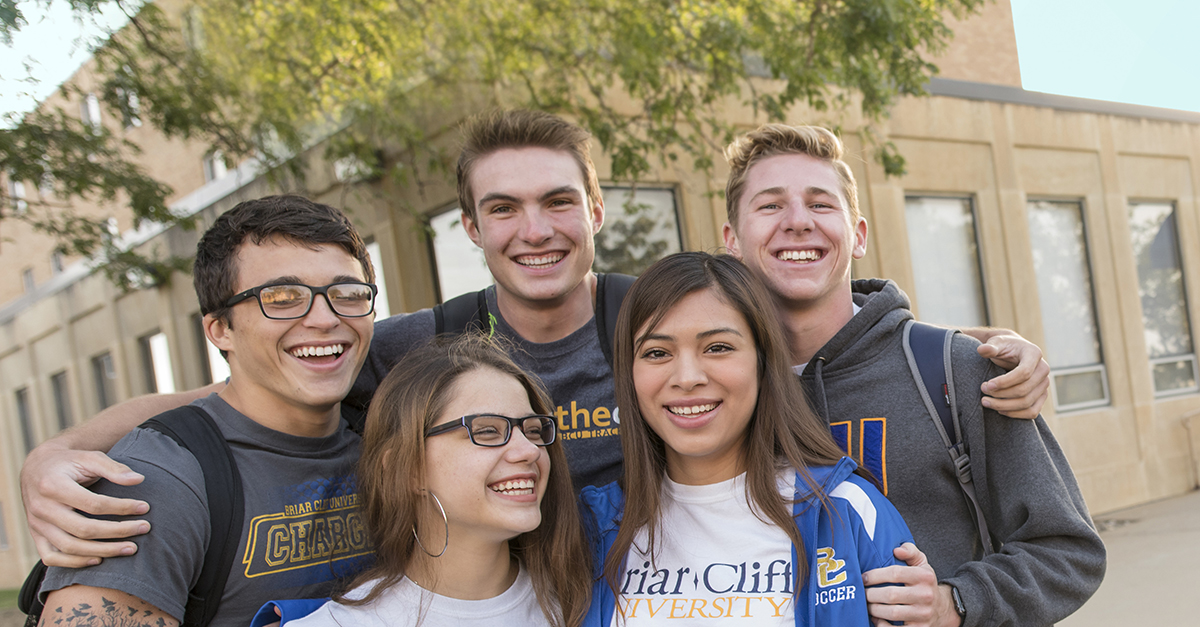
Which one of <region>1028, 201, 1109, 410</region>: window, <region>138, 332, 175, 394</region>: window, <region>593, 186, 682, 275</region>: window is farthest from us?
<region>138, 332, 175, 394</region>: window

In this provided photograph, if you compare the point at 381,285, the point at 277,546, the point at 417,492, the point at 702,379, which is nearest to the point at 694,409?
the point at 702,379

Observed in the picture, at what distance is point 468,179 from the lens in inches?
135

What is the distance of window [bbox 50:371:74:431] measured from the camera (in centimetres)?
1909

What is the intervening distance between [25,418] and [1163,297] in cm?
2470

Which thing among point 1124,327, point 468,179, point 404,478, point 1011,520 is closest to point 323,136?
point 468,179

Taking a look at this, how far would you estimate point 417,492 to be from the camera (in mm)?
2420

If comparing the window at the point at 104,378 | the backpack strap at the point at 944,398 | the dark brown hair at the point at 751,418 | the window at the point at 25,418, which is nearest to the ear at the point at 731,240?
the dark brown hair at the point at 751,418

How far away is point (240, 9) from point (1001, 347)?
353 inches

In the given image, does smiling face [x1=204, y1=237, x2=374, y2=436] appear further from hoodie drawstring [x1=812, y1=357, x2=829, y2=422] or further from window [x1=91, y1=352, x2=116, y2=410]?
window [x1=91, y1=352, x2=116, y2=410]

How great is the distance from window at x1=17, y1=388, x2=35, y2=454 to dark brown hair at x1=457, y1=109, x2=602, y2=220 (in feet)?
71.1

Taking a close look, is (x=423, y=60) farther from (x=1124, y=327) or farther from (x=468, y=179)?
(x=1124, y=327)

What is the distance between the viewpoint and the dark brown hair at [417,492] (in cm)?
239

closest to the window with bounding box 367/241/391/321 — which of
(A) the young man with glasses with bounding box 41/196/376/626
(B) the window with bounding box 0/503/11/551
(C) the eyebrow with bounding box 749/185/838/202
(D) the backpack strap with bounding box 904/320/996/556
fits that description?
(A) the young man with glasses with bounding box 41/196/376/626

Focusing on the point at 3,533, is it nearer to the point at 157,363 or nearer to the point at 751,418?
the point at 157,363
